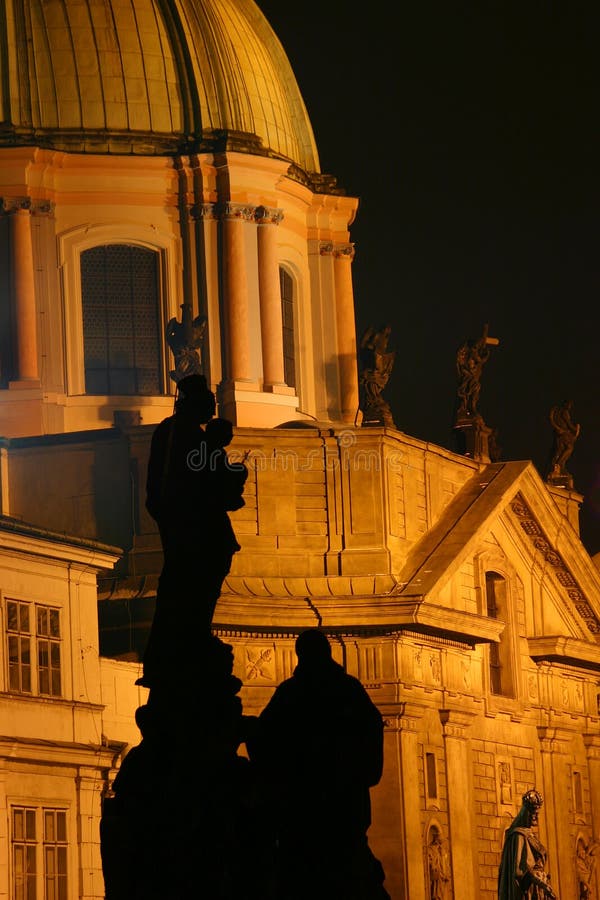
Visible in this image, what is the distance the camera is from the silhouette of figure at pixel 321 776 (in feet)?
49.7

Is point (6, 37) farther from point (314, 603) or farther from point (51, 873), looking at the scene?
point (51, 873)

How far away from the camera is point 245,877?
48.5 feet

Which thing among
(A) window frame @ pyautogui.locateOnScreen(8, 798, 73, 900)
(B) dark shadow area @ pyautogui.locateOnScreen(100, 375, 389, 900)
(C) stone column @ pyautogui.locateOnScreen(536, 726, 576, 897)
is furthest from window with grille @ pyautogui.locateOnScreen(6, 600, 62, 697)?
(B) dark shadow area @ pyautogui.locateOnScreen(100, 375, 389, 900)

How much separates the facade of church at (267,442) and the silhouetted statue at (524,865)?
14900 millimetres

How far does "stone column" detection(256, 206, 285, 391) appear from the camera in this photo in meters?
54.1

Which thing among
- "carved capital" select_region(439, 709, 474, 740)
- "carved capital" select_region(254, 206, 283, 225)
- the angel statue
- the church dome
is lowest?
"carved capital" select_region(439, 709, 474, 740)

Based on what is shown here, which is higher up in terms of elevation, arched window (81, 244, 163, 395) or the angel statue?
arched window (81, 244, 163, 395)

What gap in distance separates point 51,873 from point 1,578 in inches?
170

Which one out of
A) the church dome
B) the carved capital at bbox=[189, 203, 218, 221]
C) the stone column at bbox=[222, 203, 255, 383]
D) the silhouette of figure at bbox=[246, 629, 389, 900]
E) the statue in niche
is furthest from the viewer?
the carved capital at bbox=[189, 203, 218, 221]

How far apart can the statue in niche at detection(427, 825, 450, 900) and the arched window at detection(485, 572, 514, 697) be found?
584 centimetres

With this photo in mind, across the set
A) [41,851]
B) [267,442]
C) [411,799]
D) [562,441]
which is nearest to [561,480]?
[562,441]

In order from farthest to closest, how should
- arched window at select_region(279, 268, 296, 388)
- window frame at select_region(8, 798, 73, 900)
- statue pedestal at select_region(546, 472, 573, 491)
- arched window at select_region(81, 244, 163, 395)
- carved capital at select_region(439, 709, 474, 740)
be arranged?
statue pedestal at select_region(546, 472, 573, 491)
arched window at select_region(279, 268, 296, 388)
arched window at select_region(81, 244, 163, 395)
carved capital at select_region(439, 709, 474, 740)
window frame at select_region(8, 798, 73, 900)

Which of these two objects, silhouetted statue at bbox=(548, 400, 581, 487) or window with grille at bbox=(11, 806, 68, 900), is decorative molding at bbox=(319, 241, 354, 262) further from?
window with grille at bbox=(11, 806, 68, 900)

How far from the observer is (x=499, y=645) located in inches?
2103
